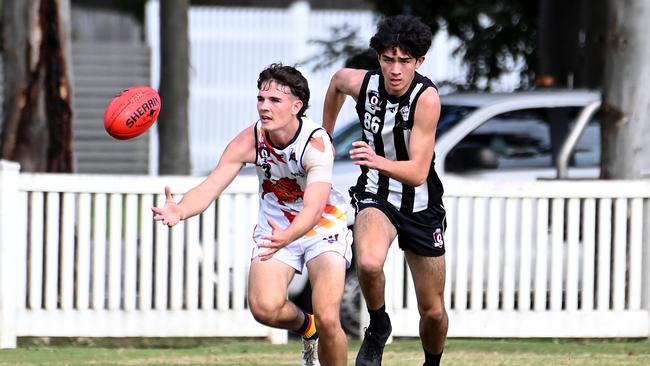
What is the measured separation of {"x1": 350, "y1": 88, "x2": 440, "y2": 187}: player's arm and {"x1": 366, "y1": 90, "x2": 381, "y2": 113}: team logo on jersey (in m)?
0.23

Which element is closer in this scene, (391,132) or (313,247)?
(313,247)

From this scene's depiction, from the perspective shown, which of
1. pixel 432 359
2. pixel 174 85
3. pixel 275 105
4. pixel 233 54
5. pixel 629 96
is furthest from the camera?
pixel 233 54

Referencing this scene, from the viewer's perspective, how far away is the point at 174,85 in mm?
14148

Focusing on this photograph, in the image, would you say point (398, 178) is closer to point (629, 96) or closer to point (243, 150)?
point (243, 150)

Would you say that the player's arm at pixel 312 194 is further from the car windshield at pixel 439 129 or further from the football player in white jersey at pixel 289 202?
the car windshield at pixel 439 129

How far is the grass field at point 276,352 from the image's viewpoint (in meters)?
9.68

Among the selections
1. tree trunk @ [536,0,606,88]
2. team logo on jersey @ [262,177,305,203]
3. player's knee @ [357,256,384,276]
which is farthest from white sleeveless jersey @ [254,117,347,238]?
tree trunk @ [536,0,606,88]

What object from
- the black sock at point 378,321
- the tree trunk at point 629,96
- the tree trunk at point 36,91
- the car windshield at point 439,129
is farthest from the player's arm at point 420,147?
the tree trunk at point 36,91

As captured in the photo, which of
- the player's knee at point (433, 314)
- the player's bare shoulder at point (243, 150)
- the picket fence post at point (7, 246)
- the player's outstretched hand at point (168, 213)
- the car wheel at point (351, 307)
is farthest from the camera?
the car wheel at point (351, 307)

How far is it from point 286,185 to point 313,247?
363 mm

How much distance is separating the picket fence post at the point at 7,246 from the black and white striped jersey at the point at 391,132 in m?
3.02

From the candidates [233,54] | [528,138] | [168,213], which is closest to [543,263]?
[528,138]

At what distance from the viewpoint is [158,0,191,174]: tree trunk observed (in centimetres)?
1415

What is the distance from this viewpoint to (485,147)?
11.7m
